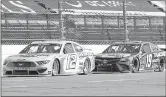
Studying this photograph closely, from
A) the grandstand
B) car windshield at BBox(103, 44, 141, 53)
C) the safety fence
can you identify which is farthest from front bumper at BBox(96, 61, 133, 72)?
the safety fence

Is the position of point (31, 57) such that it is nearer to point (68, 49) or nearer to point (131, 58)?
point (68, 49)

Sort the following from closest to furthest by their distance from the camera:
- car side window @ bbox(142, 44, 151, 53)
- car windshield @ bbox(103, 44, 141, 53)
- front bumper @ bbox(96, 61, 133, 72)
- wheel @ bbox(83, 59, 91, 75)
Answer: wheel @ bbox(83, 59, 91, 75)
front bumper @ bbox(96, 61, 133, 72)
car windshield @ bbox(103, 44, 141, 53)
car side window @ bbox(142, 44, 151, 53)

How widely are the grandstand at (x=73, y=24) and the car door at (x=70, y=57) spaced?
260 centimetres

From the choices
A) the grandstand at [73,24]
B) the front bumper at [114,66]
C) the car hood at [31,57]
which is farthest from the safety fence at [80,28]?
the car hood at [31,57]

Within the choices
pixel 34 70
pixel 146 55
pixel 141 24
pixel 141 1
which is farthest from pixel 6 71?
pixel 141 1

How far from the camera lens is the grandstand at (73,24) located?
20.8m

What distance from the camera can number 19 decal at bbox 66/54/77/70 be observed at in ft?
51.8

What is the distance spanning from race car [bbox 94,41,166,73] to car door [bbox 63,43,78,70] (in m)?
1.30

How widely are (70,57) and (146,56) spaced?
10.3 feet

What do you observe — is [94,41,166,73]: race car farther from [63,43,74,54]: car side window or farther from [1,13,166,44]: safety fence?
[1,13,166,44]: safety fence

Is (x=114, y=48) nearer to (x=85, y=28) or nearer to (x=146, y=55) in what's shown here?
(x=146, y=55)

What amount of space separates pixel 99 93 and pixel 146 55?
9.22 meters

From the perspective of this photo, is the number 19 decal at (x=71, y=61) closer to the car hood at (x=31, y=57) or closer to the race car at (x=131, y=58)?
the car hood at (x=31, y=57)

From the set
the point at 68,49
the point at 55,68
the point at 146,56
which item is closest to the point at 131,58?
the point at 146,56
